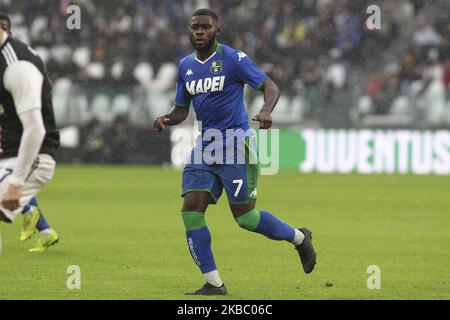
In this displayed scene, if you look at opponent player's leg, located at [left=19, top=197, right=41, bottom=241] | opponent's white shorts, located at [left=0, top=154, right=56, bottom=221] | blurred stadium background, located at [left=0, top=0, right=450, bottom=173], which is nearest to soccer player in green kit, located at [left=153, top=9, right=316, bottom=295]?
opponent's white shorts, located at [left=0, top=154, right=56, bottom=221]

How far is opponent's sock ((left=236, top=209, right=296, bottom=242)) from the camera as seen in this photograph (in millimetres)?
9211

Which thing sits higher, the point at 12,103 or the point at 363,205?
the point at 12,103

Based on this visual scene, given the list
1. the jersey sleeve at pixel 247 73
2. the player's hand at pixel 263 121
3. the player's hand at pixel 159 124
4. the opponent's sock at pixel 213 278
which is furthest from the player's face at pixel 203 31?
the opponent's sock at pixel 213 278

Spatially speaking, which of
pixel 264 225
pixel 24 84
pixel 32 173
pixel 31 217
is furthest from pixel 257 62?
pixel 24 84

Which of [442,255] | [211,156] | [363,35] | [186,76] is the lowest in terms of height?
[442,255]

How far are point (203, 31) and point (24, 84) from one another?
6.70ft

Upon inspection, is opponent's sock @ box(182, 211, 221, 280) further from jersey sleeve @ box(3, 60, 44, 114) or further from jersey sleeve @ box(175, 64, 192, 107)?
jersey sleeve @ box(3, 60, 44, 114)

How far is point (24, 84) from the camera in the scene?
7.42 metres

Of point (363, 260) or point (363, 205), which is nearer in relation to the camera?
point (363, 260)

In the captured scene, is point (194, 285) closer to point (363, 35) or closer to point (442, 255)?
point (442, 255)

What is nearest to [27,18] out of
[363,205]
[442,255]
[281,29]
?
[281,29]

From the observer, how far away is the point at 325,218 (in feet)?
53.7

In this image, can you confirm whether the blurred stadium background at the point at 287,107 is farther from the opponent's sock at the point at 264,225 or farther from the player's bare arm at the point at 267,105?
the player's bare arm at the point at 267,105
